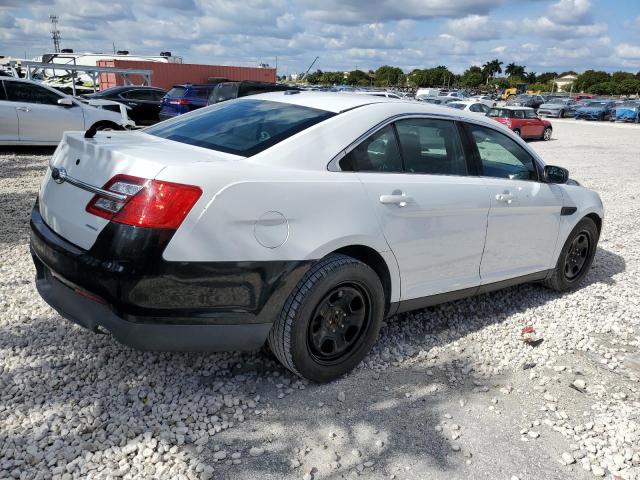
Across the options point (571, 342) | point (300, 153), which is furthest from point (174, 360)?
point (571, 342)

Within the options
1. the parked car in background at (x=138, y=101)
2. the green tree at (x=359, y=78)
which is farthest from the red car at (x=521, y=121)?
the green tree at (x=359, y=78)

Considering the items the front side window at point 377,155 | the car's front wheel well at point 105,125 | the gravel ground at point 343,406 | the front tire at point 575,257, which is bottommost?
the gravel ground at point 343,406

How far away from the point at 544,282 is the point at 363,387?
2.49m

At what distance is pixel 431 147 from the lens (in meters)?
3.69

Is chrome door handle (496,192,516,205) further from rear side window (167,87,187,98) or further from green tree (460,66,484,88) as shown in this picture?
green tree (460,66,484,88)

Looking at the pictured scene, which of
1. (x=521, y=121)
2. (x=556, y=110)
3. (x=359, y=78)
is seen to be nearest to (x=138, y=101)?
(x=521, y=121)

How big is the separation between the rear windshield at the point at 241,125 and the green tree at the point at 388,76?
358 ft

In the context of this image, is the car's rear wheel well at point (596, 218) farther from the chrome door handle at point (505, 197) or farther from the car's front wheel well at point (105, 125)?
the car's front wheel well at point (105, 125)

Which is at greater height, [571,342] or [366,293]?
[366,293]

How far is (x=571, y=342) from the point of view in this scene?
4047 mm

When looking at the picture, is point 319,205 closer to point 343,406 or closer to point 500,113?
point 343,406

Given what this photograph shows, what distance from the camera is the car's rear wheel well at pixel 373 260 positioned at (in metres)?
3.17

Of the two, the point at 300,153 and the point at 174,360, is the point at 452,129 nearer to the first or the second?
the point at 300,153

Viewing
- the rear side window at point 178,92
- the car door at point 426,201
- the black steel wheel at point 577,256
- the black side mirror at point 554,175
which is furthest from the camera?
the rear side window at point 178,92
